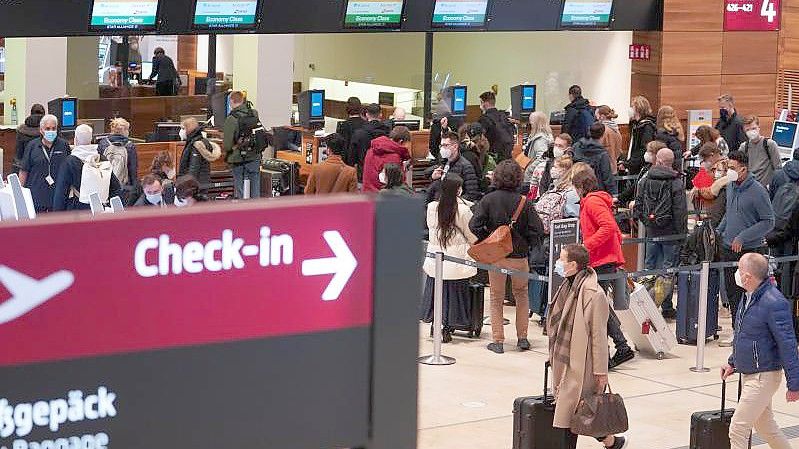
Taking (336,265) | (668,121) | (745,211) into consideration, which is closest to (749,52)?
(668,121)

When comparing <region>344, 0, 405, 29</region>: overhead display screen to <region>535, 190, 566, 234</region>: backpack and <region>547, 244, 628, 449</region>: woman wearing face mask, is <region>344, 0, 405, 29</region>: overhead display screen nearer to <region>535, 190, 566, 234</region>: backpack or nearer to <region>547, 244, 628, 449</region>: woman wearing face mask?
<region>535, 190, 566, 234</region>: backpack

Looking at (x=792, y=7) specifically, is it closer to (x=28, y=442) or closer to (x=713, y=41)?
(x=713, y=41)

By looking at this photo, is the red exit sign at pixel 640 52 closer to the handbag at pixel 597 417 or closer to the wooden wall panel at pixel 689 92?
the wooden wall panel at pixel 689 92

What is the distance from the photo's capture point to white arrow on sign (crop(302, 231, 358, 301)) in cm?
268

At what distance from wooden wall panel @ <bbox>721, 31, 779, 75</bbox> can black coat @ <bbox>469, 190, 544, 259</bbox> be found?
30.0 feet

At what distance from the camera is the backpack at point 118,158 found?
1334 cm

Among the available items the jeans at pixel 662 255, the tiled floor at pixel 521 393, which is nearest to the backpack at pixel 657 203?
the jeans at pixel 662 255

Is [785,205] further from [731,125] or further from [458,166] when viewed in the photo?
[731,125]

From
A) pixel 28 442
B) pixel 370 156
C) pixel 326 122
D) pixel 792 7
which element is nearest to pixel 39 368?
pixel 28 442

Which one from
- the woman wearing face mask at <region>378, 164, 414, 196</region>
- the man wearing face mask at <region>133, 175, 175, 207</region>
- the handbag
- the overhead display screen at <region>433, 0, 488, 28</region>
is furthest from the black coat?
the overhead display screen at <region>433, 0, 488, 28</region>

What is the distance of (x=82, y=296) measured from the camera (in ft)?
8.04

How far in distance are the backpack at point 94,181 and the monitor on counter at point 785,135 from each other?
8.37m

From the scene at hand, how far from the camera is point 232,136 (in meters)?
14.6

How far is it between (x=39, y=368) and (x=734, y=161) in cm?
906
